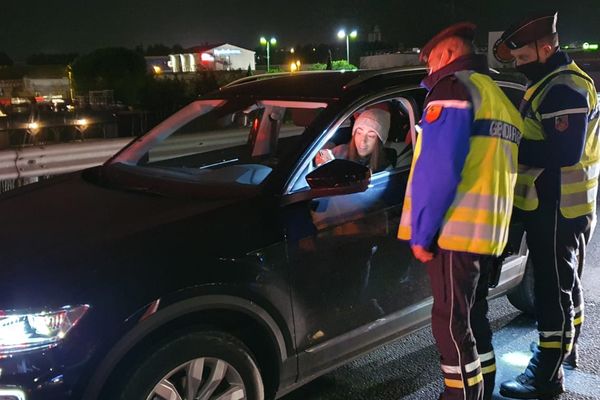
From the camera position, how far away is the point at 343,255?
2850mm

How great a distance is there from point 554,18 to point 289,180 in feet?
5.30

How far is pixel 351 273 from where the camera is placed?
289 cm

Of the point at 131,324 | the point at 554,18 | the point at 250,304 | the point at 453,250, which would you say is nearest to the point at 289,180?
the point at 250,304

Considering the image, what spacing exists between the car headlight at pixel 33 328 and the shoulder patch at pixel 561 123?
91.1 inches

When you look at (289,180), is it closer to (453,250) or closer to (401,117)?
(453,250)

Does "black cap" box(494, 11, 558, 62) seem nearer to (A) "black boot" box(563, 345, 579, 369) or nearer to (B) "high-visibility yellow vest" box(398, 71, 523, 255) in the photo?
(B) "high-visibility yellow vest" box(398, 71, 523, 255)

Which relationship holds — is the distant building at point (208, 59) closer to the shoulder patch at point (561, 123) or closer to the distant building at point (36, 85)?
the distant building at point (36, 85)

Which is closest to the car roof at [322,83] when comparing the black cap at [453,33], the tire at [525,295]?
the black cap at [453,33]

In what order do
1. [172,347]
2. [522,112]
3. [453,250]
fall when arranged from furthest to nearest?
[522,112]
[453,250]
[172,347]

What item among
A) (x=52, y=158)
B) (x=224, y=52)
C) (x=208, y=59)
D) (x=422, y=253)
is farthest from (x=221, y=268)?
(x=224, y=52)

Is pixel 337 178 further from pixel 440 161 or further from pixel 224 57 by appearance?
pixel 224 57

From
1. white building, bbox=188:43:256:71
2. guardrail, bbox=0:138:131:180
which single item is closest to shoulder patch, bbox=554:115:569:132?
guardrail, bbox=0:138:131:180

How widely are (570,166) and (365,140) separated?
3.68ft

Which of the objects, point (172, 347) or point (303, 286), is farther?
point (303, 286)
